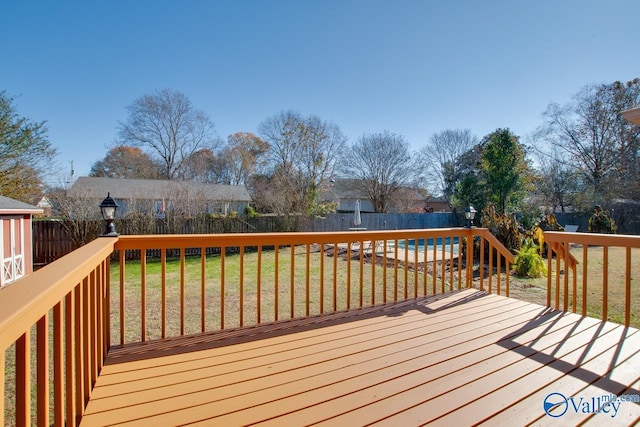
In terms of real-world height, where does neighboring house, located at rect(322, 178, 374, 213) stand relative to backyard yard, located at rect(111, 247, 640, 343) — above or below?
above

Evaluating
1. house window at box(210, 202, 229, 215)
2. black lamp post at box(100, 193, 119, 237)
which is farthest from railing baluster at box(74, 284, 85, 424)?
house window at box(210, 202, 229, 215)

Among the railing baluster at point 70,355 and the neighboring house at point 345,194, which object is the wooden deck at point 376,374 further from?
the neighboring house at point 345,194

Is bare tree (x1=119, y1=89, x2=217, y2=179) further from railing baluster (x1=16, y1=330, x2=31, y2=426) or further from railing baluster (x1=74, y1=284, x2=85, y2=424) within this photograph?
railing baluster (x1=16, y1=330, x2=31, y2=426)

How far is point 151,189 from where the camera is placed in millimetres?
13406

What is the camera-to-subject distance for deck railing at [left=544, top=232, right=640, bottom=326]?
103 inches

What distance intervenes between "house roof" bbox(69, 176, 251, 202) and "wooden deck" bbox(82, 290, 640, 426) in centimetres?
1037

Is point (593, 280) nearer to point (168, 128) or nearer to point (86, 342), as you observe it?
point (86, 342)

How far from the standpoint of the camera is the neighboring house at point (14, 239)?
6.72 m

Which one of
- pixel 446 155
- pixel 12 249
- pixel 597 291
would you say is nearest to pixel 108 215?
pixel 12 249

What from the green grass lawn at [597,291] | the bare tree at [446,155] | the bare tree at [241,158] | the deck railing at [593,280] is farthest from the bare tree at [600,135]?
the bare tree at [241,158]

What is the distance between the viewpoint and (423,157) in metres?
22.5

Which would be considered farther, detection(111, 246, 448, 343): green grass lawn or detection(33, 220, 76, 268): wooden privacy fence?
detection(33, 220, 76, 268): wooden privacy fence

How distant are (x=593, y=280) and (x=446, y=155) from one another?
19210 mm

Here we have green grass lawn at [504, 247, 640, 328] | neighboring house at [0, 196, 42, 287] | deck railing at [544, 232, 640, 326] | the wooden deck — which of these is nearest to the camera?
the wooden deck
